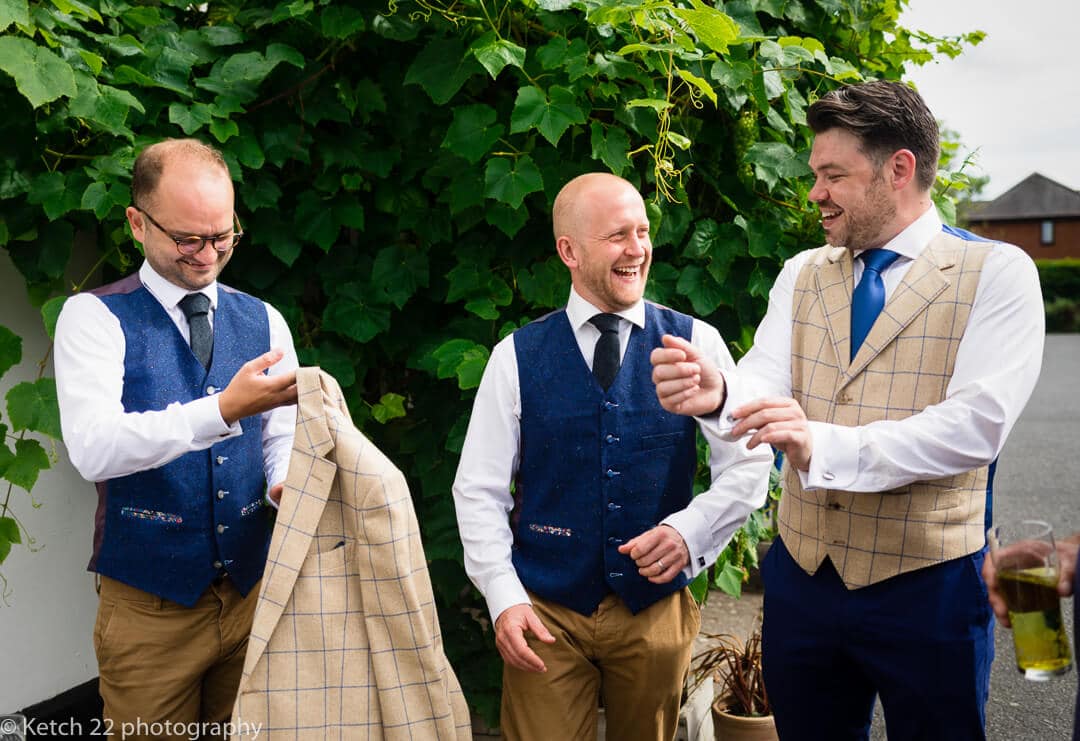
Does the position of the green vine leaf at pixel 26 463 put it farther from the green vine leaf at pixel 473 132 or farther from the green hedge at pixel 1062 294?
the green hedge at pixel 1062 294

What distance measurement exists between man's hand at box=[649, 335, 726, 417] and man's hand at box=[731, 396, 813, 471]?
10 cm

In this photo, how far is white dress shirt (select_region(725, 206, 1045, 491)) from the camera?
1.97 m

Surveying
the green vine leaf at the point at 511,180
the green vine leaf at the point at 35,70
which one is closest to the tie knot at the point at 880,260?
the green vine leaf at the point at 511,180

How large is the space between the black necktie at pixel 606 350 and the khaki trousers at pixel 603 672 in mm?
508

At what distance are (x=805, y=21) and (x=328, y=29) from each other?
1512 millimetres

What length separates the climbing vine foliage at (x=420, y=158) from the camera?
2.75 metres

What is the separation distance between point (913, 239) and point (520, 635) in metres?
1.25

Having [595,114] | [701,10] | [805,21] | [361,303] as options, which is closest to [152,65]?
[361,303]

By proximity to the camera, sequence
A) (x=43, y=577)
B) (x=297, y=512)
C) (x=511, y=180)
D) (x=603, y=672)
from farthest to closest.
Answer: (x=43, y=577) < (x=511, y=180) < (x=603, y=672) < (x=297, y=512)

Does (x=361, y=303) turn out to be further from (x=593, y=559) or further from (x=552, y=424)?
(x=593, y=559)

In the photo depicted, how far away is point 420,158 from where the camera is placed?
10.2 feet

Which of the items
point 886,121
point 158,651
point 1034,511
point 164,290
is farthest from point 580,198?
point 1034,511

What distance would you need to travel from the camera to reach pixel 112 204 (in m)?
2.78

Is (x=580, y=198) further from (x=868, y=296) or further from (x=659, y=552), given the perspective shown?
(x=659, y=552)
